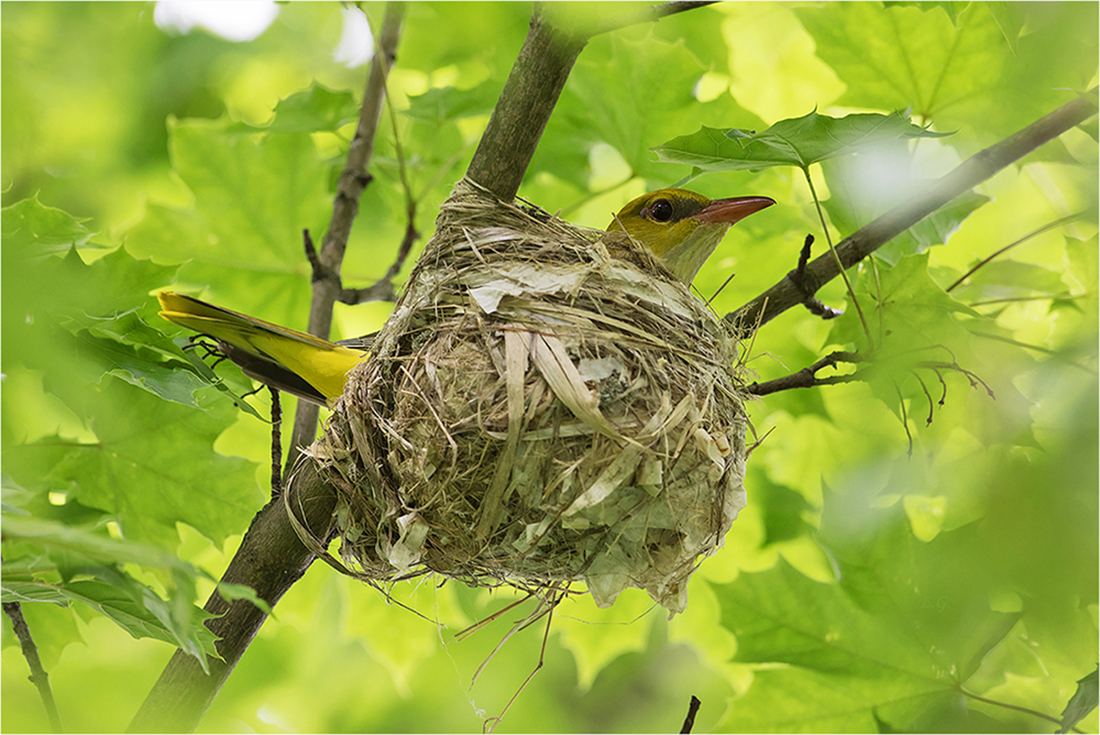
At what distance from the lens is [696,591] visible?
352cm

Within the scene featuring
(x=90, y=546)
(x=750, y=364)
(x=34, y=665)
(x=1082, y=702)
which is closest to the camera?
(x=90, y=546)

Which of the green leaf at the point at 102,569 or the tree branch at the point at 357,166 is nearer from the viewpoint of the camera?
the green leaf at the point at 102,569

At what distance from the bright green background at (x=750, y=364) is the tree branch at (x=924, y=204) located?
102 mm

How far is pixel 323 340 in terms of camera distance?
9.27 feet

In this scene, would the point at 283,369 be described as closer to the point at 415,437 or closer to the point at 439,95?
the point at 415,437

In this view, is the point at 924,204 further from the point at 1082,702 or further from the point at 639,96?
the point at 1082,702

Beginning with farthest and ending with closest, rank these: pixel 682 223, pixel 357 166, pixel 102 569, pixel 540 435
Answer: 1. pixel 357 166
2. pixel 682 223
3. pixel 540 435
4. pixel 102 569

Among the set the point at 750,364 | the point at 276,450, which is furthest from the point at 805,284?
the point at 276,450

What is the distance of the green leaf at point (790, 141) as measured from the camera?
2.11m

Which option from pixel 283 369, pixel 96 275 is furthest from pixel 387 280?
pixel 96 275

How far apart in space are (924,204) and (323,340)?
188cm

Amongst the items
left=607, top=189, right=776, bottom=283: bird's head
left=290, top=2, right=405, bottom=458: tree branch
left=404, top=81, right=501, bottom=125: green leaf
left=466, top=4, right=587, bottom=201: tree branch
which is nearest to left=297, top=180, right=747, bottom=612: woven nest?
left=466, top=4, right=587, bottom=201: tree branch

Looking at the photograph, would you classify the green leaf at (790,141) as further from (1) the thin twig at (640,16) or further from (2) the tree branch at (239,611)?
(2) the tree branch at (239,611)

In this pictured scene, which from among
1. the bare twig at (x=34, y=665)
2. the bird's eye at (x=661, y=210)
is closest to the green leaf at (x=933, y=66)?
the bird's eye at (x=661, y=210)
